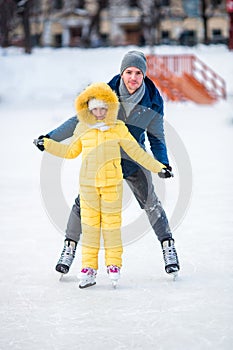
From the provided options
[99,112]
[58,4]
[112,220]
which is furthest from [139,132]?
[58,4]

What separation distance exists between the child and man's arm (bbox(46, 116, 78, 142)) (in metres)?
0.06

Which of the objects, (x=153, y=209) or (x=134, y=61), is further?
(x=153, y=209)

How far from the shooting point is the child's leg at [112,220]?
3.89m

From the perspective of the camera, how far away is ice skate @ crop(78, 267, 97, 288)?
3965 millimetres

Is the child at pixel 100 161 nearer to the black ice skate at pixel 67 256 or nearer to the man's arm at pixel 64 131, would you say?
the man's arm at pixel 64 131

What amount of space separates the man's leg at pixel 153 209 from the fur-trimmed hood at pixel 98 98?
1.30 ft

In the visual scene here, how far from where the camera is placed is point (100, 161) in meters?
3.86

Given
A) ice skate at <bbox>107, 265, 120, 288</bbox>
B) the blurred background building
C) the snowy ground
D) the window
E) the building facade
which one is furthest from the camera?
the window

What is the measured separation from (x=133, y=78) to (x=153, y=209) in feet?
2.27

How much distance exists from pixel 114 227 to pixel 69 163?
562 cm

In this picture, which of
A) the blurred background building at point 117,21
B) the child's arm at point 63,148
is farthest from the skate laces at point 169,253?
the blurred background building at point 117,21

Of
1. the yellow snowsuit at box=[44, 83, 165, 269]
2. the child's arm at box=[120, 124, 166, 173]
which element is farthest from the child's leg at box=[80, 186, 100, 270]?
the child's arm at box=[120, 124, 166, 173]

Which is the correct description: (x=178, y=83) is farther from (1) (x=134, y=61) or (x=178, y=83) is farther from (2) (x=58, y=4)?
(2) (x=58, y=4)

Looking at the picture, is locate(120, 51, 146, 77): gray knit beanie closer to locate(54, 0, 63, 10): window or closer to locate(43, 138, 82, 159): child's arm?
locate(43, 138, 82, 159): child's arm
